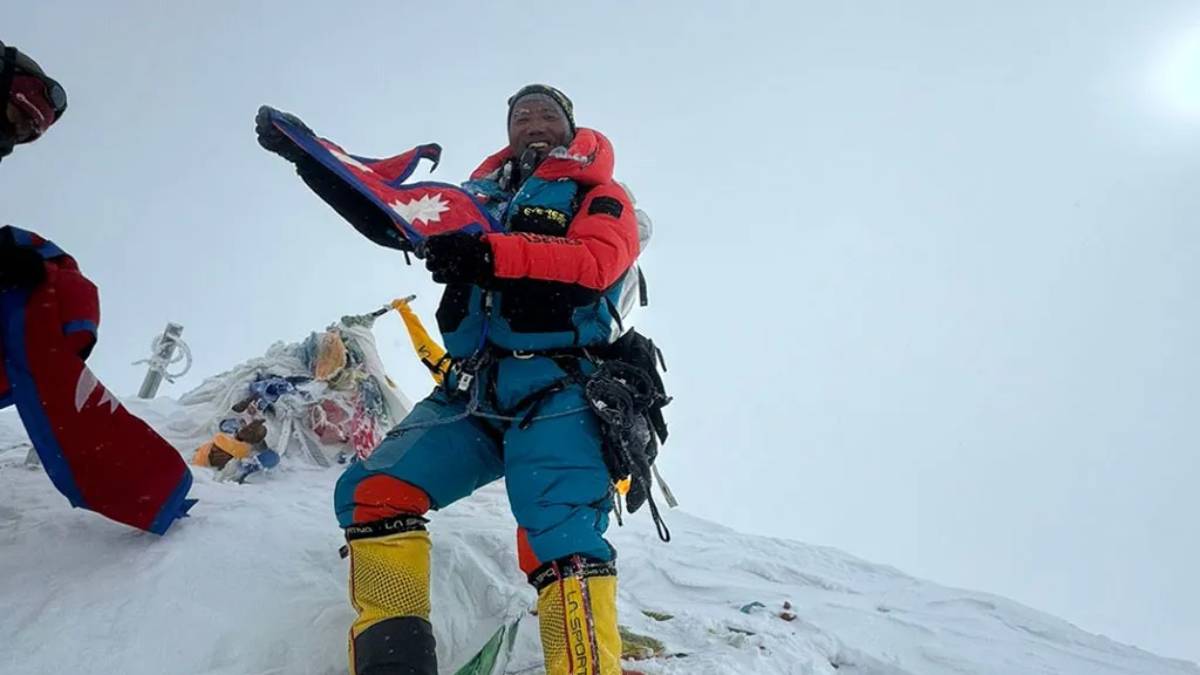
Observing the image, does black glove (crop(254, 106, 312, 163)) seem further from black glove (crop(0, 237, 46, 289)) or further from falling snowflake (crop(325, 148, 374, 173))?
black glove (crop(0, 237, 46, 289))

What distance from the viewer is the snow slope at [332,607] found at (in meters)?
2.13

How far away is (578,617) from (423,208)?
5.57 ft

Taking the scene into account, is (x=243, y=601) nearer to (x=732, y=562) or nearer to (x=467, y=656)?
(x=467, y=656)

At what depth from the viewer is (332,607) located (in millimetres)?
2463

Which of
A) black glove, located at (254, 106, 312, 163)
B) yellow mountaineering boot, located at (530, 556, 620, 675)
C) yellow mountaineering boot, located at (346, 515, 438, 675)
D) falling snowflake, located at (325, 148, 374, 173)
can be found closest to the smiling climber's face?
falling snowflake, located at (325, 148, 374, 173)

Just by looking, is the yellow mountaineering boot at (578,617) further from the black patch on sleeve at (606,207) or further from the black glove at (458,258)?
the black patch on sleeve at (606,207)

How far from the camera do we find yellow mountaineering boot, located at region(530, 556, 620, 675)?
200 centimetres

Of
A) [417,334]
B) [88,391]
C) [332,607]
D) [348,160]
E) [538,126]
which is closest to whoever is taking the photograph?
[332,607]

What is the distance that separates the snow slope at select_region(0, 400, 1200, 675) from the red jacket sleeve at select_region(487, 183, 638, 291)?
1371mm

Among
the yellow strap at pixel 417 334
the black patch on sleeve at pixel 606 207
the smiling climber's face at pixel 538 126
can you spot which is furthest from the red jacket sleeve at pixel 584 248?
the yellow strap at pixel 417 334

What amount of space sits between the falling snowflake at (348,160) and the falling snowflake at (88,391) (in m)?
1.29

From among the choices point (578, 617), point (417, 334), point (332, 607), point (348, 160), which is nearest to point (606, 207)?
point (348, 160)

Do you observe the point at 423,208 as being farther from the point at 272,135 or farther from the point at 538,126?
the point at 538,126

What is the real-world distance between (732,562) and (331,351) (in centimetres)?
420
